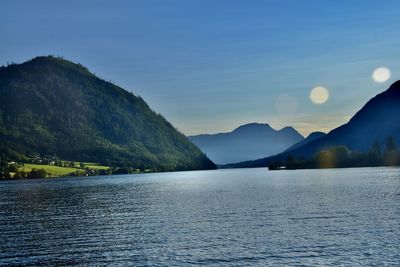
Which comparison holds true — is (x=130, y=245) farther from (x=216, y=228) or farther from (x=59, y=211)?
(x=59, y=211)

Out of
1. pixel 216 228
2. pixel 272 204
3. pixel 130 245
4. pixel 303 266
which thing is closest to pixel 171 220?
pixel 216 228

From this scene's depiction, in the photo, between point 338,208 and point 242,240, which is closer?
point 242,240

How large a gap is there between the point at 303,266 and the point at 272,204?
67.4m

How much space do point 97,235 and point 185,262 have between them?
27238 millimetres

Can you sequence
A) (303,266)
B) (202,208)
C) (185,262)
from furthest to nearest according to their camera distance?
1. (202,208)
2. (185,262)
3. (303,266)

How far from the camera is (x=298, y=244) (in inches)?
2427

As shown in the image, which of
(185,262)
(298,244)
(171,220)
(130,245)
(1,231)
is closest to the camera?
(185,262)

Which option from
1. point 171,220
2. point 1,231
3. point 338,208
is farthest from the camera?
point 338,208

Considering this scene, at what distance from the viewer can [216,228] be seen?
3095 inches

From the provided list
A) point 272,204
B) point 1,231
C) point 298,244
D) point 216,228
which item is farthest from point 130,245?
point 272,204

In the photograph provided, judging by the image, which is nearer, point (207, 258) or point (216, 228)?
point (207, 258)

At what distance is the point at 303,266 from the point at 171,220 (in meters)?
45.9

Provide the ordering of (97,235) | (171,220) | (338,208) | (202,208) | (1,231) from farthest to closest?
(202,208)
(338,208)
(171,220)
(1,231)
(97,235)

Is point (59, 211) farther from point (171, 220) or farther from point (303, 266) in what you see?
point (303, 266)
